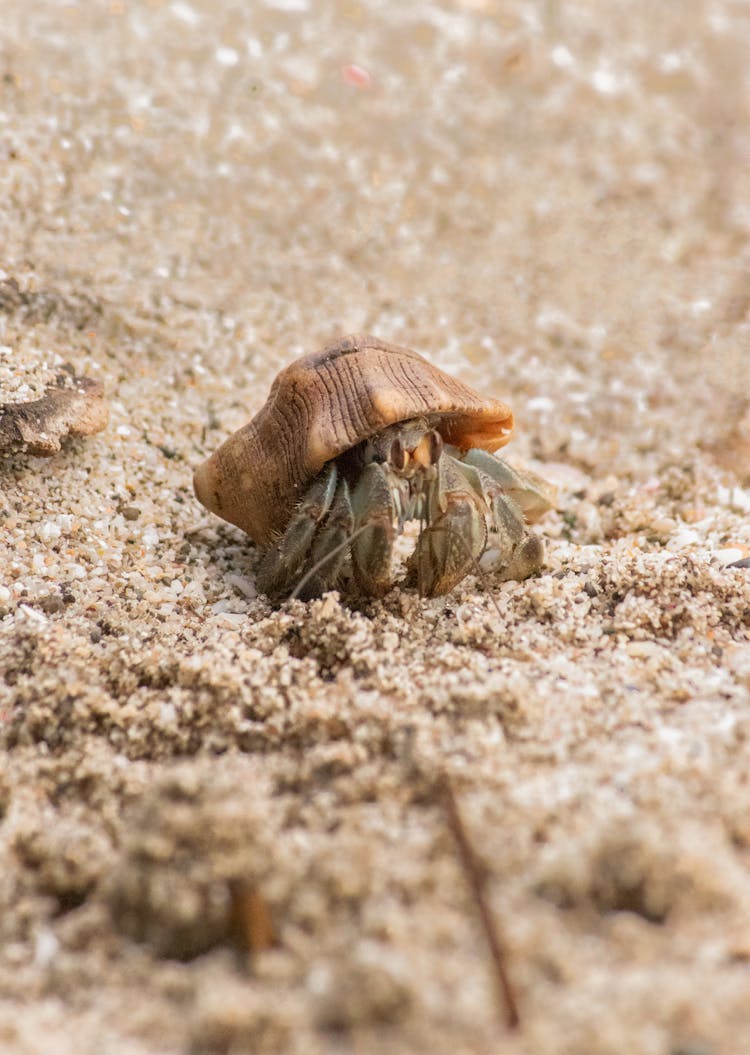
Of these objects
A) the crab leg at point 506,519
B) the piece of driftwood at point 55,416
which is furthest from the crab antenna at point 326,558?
the piece of driftwood at point 55,416

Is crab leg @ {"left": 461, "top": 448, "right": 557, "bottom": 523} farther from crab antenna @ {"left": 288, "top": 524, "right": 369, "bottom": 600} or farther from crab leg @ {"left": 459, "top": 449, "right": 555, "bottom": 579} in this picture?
crab antenna @ {"left": 288, "top": 524, "right": 369, "bottom": 600}

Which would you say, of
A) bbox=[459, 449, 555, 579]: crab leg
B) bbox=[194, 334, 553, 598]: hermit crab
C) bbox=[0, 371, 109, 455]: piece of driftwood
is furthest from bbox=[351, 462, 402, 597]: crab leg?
bbox=[0, 371, 109, 455]: piece of driftwood

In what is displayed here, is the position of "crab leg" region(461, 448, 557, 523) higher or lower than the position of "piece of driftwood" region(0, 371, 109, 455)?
higher

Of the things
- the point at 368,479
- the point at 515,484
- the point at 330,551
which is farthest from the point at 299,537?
the point at 515,484

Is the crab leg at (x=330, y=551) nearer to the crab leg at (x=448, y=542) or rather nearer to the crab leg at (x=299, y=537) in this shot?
the crab leg at (x=299, y=537)

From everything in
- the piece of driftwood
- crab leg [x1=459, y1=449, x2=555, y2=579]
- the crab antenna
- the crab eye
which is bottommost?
the piece of driftwood

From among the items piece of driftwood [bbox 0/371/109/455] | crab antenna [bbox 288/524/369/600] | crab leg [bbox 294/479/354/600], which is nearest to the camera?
crab antenna [bbox 288/524/369/600]

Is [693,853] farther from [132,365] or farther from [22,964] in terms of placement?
[132,365]

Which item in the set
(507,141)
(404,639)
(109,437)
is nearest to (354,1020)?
(404,639)
